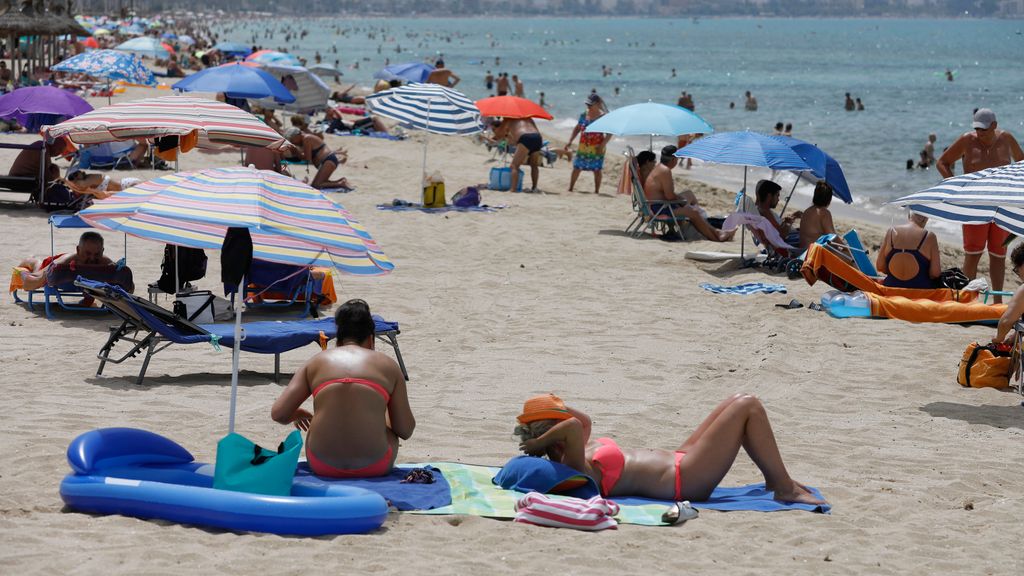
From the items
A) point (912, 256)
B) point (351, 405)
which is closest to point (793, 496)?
point (351, 405)

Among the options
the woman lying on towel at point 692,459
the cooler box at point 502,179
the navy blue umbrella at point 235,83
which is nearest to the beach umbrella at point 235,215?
A: the woman lying on towel at point 692,459

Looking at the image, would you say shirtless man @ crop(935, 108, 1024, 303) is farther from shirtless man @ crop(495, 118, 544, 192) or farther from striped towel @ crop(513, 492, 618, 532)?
shirtless man @ crop(495, 118, 544, 192)

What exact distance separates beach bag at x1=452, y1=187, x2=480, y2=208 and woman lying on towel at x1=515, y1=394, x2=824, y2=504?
937 centimetres

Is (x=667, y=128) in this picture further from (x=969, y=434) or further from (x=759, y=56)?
(x=759, y=56)

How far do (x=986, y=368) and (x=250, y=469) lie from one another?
4641mm

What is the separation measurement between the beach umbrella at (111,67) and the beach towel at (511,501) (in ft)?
44.9

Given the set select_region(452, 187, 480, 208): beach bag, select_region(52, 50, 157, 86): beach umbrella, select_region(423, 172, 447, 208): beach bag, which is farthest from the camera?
select_region(52, 50, 157, 86): beach umbrella

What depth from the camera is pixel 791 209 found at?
17.7m

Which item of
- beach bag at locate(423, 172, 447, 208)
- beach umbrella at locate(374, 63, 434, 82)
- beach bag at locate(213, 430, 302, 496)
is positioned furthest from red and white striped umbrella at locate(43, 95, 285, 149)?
beach umbrella at locate(374, 63, 434, 82)

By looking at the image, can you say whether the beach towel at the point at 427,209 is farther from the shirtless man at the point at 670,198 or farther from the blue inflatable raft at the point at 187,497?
the blue inflatable raft at the point at 187,497

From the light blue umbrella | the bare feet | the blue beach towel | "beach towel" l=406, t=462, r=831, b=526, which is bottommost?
the blue beach towel

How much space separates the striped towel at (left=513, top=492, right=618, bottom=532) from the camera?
456 centimetres

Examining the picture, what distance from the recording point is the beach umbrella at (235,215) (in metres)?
5.15

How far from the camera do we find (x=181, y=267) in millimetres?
8555
